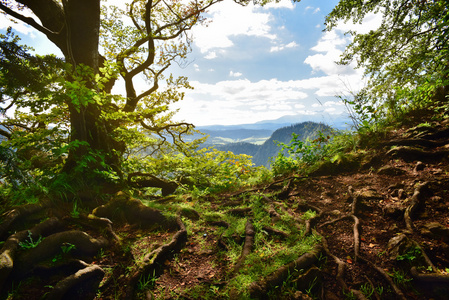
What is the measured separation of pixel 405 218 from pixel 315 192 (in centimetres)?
247

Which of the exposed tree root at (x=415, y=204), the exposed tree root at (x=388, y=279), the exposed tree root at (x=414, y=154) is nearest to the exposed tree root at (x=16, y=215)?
the exposed tree root at (x=388, y=279)

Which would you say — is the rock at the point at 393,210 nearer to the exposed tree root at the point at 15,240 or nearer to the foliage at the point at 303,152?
the foliage at the point at 303,152

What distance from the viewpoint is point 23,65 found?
3.47 meters

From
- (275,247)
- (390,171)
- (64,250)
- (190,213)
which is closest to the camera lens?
(64,250)

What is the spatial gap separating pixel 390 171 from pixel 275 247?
14.7 feet

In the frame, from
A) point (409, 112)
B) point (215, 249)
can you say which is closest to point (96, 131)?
point (215, 249)

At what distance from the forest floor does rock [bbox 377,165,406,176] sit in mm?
30

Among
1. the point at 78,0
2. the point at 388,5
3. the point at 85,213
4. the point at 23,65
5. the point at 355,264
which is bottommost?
the point at 355,264

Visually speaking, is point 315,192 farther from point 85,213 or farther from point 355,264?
point 85,213

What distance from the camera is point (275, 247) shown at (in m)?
3.81

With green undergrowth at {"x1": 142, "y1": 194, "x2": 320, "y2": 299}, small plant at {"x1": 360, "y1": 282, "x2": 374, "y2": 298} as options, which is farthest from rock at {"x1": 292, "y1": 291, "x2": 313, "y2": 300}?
small plant at {"x1": 360, "y1": 282, "x2": 374, "y2": 298}

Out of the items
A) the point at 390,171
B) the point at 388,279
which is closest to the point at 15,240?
the point at 388,279

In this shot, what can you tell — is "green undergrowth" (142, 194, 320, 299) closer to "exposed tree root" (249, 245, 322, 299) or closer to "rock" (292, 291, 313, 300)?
"exposed tree root" (249, 245, 322, 299)

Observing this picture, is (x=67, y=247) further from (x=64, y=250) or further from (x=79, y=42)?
(x=79, y=42)
